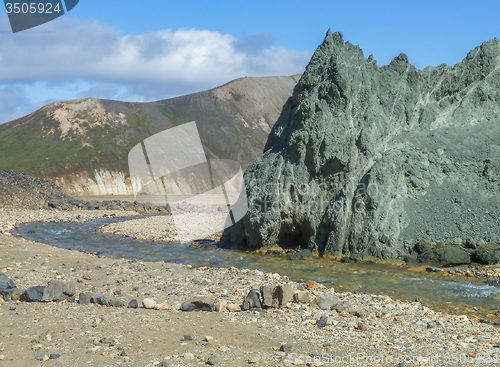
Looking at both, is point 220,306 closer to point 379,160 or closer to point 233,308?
point 233,308

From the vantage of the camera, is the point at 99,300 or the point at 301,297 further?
the point at 301,297

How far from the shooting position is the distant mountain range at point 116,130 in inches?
2933

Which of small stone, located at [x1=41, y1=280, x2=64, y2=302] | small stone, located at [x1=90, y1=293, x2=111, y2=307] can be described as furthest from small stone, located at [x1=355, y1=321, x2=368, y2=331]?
small stone, located at [x1=41, y1=280, x2=64, y2=302]

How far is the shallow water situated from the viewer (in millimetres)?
10297

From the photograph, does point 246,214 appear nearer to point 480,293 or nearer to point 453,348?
point 480,293

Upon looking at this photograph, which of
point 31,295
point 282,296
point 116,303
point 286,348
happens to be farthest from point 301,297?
point 31,295

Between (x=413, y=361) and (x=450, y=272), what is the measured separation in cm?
787

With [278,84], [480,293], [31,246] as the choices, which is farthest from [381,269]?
[278,84]

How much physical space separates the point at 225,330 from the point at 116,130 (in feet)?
289

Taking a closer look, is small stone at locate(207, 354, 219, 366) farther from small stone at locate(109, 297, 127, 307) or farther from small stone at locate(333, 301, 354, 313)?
small stone at locate(333, 301, 354, 313)

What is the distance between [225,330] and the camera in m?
7.23

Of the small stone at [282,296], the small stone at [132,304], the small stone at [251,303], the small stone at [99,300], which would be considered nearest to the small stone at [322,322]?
the small stone at [282,296]

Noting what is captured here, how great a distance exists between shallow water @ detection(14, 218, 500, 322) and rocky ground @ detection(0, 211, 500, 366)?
4.11 ft

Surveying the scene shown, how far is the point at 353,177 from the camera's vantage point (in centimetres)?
1577
